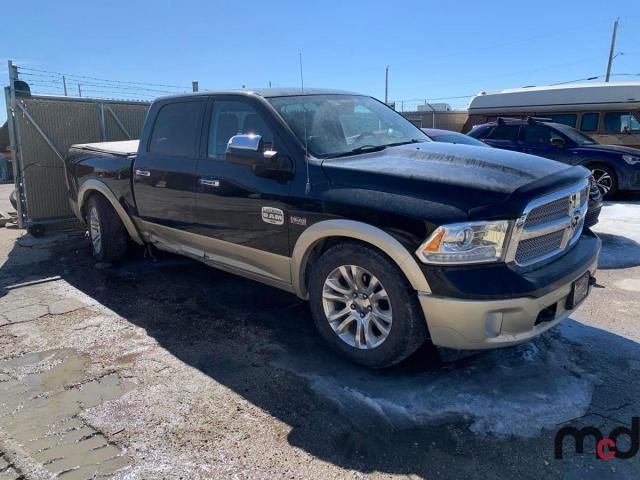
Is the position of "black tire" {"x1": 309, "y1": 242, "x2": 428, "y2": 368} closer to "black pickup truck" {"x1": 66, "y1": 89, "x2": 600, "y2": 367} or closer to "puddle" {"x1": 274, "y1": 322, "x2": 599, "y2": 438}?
"black pickup truck" {"x1": 66, "y1": 89, "x2": 600, "y2": 367}

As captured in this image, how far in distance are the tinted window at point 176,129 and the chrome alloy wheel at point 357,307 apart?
1.99m

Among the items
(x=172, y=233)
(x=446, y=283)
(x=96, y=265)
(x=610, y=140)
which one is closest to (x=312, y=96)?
(x=172, y=233)

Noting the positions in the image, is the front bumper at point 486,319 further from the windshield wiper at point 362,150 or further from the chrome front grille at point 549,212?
the windshield wiper at point 362,150

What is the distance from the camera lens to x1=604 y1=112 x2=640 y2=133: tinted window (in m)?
12.2

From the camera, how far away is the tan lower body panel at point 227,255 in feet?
12.9

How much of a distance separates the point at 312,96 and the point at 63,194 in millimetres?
5186

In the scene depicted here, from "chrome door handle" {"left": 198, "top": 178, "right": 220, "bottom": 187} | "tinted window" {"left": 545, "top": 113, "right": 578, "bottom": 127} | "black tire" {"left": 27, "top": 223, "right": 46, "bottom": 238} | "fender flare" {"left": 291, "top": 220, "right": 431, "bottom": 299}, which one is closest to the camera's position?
"fender flare" {"left": 291, "top": 220, "right": 431, "bottom": 299}

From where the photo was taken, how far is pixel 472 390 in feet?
10.6

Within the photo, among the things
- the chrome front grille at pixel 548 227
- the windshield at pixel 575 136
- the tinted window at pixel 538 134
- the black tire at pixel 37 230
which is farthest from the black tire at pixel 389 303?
the windshield at pixel 575 136

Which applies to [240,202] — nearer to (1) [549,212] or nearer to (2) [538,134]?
(1) [549,212]

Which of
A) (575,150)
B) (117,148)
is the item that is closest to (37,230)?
(117,148)

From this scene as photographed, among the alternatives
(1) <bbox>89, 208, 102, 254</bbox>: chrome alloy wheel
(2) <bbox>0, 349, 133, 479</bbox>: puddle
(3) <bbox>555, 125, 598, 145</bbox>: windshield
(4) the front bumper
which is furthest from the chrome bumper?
(3) <bbox>555, 125, 598, 145</bbox>: windshield

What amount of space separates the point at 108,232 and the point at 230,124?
2392 millimetres

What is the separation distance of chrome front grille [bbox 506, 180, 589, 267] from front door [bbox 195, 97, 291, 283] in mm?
1604
